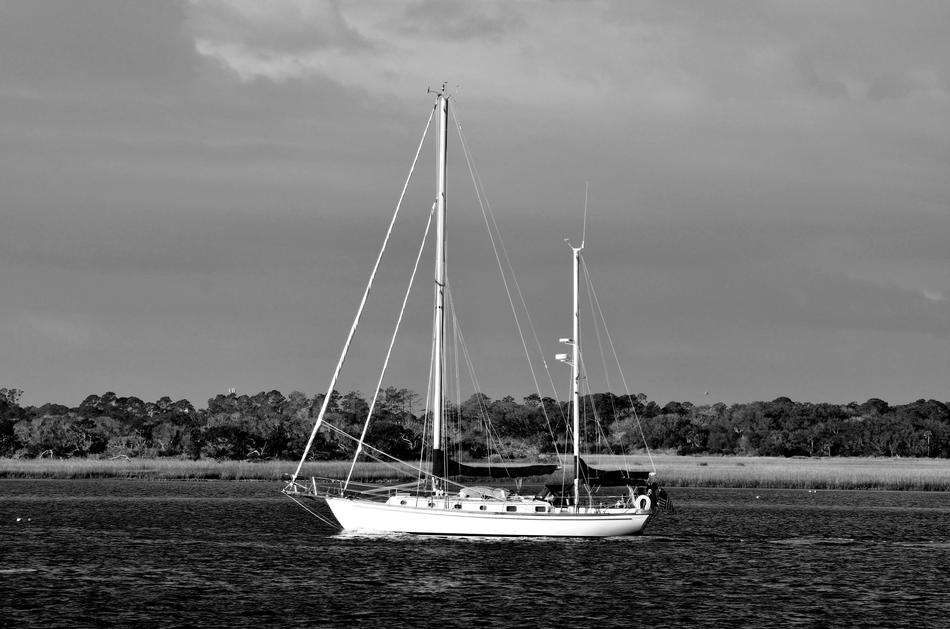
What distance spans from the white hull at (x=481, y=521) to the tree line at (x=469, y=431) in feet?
166

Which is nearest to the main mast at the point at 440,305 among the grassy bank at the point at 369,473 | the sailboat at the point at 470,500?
the sailboat at the point at 470,500

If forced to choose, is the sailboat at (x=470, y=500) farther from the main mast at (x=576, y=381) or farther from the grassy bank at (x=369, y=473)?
the grassy bank at (x=369, y=473)

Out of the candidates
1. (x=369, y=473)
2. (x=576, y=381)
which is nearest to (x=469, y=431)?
(x=369, y=473)

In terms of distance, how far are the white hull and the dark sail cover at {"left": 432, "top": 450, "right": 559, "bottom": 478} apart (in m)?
1.66

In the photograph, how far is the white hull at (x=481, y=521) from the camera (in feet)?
181

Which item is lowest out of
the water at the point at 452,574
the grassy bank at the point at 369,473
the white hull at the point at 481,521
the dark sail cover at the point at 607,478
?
the water at the point at 452,574

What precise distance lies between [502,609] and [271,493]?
5716 cm

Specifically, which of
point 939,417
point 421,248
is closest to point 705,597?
point 421,248

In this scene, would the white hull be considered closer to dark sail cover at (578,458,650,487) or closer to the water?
the water

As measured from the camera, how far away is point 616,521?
5741 centimetres

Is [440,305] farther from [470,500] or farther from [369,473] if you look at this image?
[369,473]

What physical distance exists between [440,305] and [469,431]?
83214mm

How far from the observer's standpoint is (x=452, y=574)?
46750 millimetres

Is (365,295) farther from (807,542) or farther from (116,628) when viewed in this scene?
(116,628)
